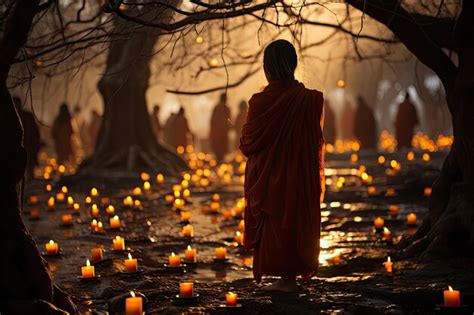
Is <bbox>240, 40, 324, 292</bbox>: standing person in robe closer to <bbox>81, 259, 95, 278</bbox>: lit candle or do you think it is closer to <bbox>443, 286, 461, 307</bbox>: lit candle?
<bbox>443, 286, 461, 307</bbox>: lit candle

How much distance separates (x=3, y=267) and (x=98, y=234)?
475 cm

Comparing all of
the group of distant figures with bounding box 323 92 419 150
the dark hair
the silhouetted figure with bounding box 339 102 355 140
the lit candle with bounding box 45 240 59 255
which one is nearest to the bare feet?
the dark hair

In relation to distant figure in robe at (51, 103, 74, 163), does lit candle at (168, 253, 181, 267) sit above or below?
below

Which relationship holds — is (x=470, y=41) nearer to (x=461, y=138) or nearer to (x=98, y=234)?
(x=461, y=138)

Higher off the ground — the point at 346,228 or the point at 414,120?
the point at 414,120

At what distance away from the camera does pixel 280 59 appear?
237 inches

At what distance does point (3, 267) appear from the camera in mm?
4746

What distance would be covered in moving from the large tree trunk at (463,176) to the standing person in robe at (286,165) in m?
1.68

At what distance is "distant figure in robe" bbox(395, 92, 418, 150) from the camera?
26281 mm

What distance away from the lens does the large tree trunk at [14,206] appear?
479 centimetres

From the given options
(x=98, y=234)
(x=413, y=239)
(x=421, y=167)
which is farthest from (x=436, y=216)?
(x=421, y=167)

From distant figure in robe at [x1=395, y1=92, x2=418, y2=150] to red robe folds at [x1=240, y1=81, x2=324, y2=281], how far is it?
20652mm

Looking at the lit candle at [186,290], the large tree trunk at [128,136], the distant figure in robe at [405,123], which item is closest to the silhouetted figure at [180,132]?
the distant figure in robe at [405,123]

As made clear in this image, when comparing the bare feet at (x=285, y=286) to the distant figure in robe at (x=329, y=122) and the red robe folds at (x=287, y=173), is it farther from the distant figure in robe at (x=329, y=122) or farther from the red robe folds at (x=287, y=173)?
the distant figure in robe at (x=329, y=122)
